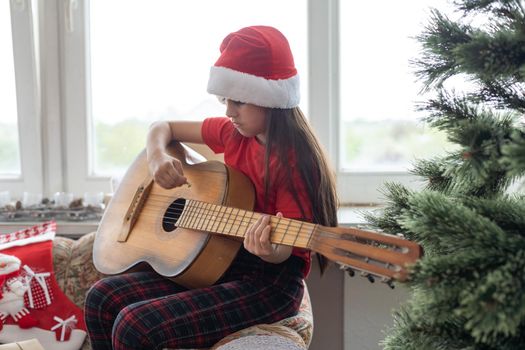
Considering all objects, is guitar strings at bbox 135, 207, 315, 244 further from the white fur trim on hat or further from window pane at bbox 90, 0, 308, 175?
window pane at bbox 90, 0, 308, 175

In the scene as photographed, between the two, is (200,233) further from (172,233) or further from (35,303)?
(35,303)

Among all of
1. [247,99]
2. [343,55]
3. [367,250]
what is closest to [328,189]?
[247,99]

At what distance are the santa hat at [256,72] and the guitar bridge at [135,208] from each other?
0.36 metres

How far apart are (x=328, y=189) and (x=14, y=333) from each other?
922mm

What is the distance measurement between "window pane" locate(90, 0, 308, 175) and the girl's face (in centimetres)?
68

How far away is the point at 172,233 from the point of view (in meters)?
1.42

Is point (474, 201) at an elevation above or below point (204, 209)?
above

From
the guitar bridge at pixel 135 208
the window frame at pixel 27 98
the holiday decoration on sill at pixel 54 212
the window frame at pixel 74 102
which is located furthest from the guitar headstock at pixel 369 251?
the window frame at pixel 27 98

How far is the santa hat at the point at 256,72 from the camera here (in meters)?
1.34

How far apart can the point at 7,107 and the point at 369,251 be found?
170 cm

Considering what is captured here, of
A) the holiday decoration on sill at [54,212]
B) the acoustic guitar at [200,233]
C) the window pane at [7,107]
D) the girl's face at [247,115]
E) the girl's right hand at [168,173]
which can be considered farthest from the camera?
the window pane at [7,107]

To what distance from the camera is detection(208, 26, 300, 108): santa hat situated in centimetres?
134

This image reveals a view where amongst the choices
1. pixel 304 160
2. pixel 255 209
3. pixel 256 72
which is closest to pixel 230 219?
pixel 255 209

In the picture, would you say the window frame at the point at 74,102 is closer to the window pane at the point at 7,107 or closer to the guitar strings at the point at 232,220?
the window pane at the point at 7,107
